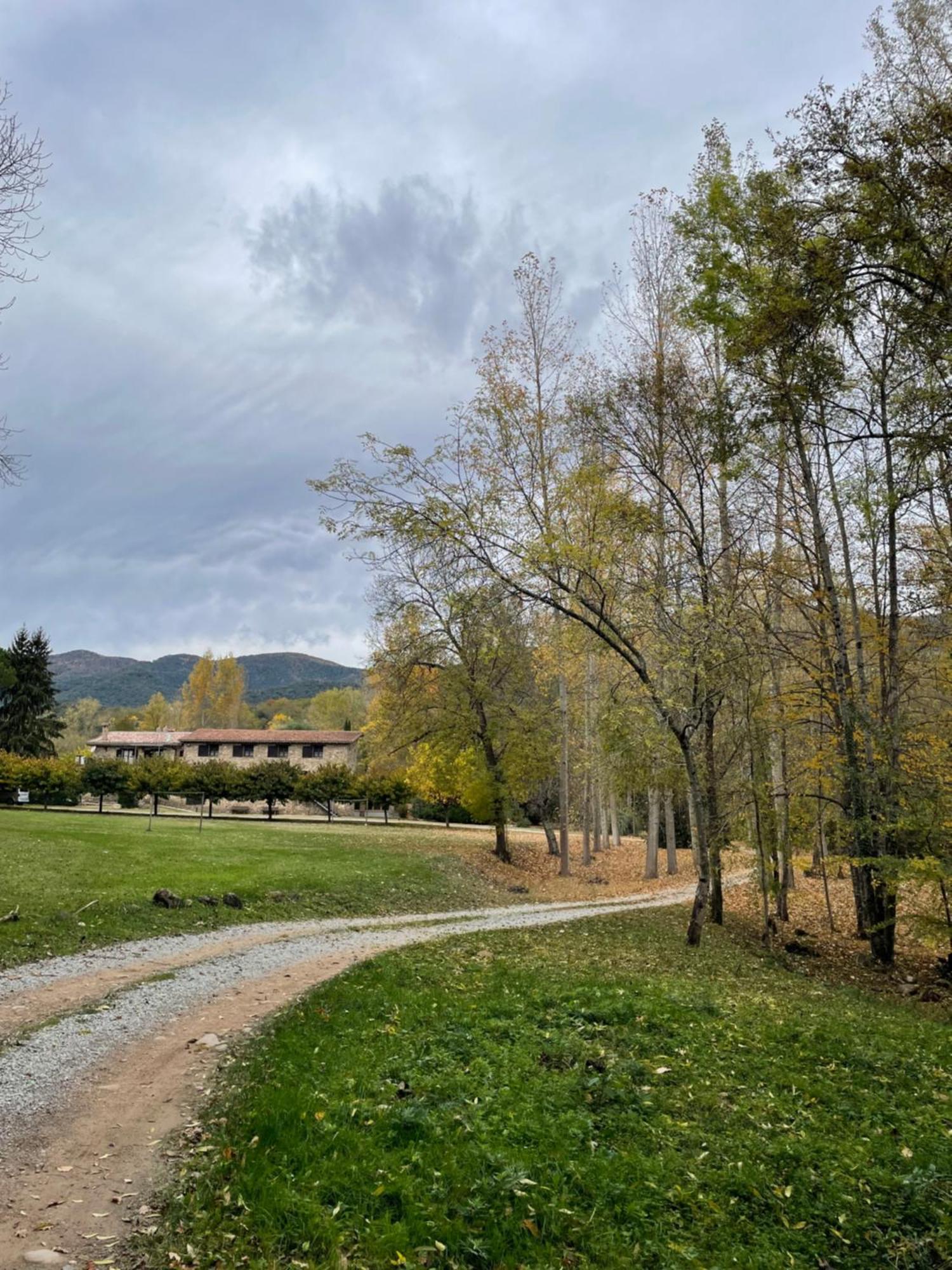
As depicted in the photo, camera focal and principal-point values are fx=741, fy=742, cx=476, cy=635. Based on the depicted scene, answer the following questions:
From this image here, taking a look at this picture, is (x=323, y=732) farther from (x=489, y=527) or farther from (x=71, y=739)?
(x=489, y=527)

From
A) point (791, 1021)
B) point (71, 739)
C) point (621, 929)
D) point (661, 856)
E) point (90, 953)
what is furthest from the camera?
point (71, 739)

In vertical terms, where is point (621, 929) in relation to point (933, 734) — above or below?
below

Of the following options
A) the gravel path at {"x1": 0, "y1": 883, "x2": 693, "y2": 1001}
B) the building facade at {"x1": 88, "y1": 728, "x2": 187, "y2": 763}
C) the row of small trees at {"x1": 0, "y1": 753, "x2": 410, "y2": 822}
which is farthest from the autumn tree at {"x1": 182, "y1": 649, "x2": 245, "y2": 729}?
the gravel path at {"x1": 0, "y1": 883, "x2": 693, "y2": 1001}

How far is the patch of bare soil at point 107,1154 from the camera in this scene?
12.2 ft

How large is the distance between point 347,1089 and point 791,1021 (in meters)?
4.50

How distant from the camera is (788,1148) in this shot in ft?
14.8

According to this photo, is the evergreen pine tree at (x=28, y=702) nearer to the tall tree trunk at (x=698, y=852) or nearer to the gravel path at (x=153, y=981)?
the gravel path at (x=153, y=981)

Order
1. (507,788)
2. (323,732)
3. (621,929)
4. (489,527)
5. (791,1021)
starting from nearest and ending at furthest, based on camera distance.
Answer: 1. (791,1021)
2. (489,527)
3. (621,929)
4. (507,788)
5. (323,732)

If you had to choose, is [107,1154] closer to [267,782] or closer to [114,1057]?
[114,1057]

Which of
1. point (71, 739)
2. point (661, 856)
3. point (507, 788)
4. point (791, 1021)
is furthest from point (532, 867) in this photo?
point (71, 739)

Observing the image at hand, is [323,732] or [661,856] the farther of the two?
[323,732]

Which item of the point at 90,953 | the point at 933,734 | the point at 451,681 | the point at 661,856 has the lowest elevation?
the point at 661,856

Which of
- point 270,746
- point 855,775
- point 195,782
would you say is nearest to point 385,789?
point 195,782

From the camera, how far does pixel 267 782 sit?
124 ft
